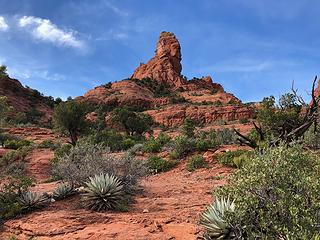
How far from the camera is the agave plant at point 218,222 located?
622cm

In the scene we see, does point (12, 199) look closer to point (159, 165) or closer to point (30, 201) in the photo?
point (30, 201)

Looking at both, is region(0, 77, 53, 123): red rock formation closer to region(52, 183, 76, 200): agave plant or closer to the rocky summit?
the rocky summit

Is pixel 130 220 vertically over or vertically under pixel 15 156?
under

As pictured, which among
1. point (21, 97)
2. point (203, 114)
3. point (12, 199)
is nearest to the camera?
point (12, 199)

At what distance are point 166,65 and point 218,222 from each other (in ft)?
277

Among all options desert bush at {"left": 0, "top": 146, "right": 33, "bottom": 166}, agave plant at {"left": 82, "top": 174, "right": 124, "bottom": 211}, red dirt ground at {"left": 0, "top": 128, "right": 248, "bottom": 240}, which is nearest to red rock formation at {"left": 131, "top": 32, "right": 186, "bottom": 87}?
desert bush at {"left": 0, "top": 146, "right": 33, "bottom": 166}

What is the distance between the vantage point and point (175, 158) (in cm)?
1841

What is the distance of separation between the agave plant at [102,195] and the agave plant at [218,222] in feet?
10.6

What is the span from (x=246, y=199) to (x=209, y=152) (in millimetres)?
12677

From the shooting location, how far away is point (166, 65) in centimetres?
8950

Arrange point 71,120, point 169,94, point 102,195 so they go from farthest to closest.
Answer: point 169,94
point 71,120
point 102,195

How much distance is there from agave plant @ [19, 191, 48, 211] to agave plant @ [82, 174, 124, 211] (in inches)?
47.8

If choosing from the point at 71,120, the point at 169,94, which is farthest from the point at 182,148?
the point at 169,94

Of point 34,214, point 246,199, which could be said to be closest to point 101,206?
point 34,214
